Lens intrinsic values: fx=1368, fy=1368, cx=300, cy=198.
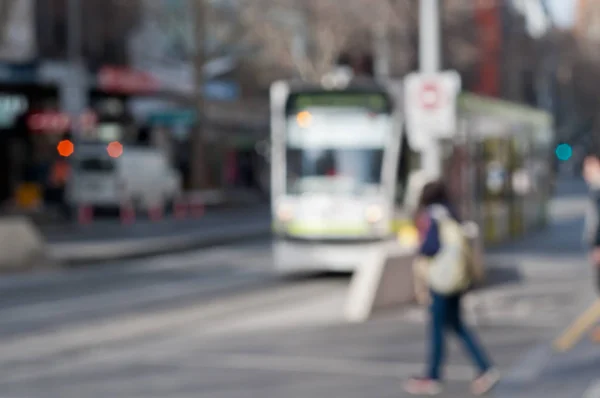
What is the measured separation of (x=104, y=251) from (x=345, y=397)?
17074 mm

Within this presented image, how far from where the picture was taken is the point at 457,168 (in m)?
21.9

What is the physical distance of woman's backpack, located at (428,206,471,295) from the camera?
9594 millimetres

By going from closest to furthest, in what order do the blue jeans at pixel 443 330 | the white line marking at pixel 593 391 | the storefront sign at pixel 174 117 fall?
the white line marking at pixel 593 391, the blue jeans at pixel 443 330, the storefront sign at pixel 174 117

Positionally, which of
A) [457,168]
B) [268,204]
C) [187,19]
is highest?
[187,19]

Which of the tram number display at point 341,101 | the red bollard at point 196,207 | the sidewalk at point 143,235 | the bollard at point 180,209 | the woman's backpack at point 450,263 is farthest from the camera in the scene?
the red bollard at point 196,207

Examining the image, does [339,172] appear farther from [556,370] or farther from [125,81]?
[125,81]

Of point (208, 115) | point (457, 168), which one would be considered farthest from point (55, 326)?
point (208, 115)

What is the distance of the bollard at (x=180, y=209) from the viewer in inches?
1652

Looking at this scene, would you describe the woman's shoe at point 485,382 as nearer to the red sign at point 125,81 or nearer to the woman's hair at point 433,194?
the woman's hair at point 433,194

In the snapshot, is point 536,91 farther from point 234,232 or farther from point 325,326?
point 325,326

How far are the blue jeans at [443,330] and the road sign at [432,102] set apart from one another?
643 cm

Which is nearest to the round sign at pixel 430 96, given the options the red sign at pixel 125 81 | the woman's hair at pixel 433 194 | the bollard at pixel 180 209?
the woman's hair at pixel 433 194

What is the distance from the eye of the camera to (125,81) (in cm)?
4653

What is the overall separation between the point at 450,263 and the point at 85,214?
103ft
